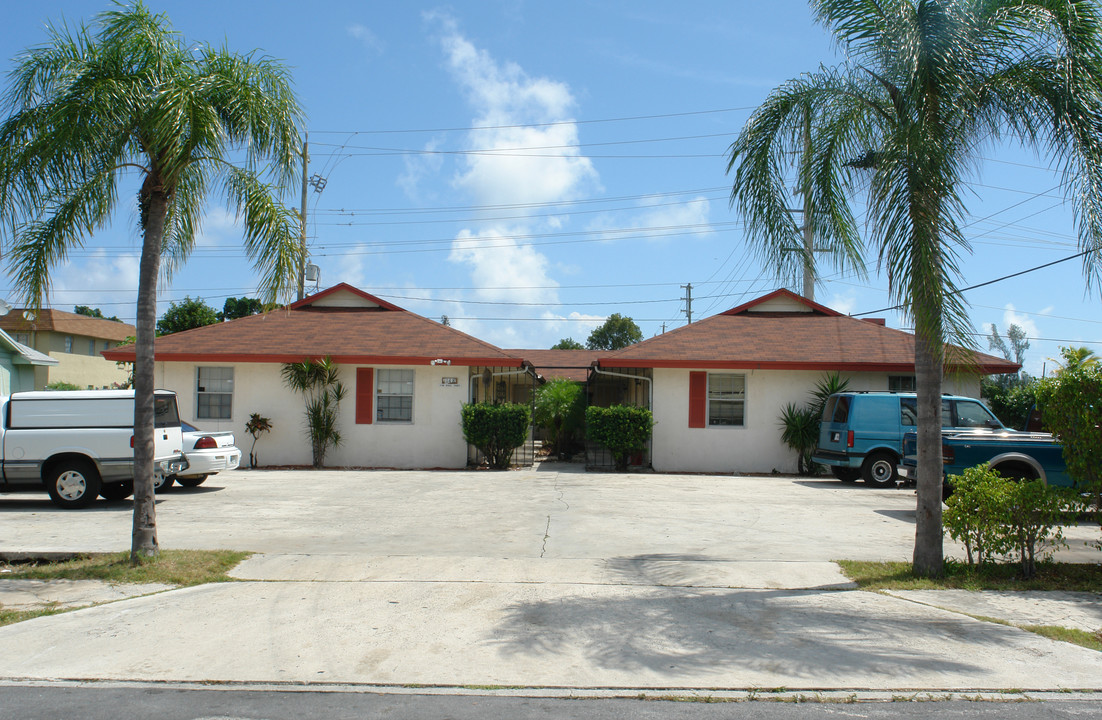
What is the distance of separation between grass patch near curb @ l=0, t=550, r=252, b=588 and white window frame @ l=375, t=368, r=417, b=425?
1124 cm

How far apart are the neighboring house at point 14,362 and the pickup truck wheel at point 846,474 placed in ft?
92.9

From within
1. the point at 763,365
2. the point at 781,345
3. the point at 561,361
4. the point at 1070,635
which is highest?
the point at 561,361

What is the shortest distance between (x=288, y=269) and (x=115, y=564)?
3.64 meters

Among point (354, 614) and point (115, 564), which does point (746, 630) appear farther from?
point (115, 564)

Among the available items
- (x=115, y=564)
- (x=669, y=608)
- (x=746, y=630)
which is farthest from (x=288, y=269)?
(x=746, y=630)

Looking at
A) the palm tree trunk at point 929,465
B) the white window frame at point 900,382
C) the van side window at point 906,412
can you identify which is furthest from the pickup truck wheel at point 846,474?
the palm tree trunk at point 929,465

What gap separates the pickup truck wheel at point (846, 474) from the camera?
57.2ft

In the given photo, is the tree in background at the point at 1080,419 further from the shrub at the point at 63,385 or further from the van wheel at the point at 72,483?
the shrub at the point at 63,385

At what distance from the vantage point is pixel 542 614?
21.9 feet

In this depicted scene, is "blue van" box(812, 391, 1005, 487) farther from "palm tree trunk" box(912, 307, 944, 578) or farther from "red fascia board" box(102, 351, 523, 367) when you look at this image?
"palm tree trunk" box(912, 307, 944, 578)

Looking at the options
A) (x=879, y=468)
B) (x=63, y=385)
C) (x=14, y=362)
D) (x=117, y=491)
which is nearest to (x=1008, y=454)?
(x=879, y=468)

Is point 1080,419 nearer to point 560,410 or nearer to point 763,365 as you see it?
point 763,365

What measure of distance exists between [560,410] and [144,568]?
15219 millimetres

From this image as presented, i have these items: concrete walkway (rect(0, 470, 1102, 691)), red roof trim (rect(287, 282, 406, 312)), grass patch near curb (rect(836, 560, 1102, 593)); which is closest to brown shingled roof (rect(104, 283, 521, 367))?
red roof trim (rect(287, 282, 406, 312))
